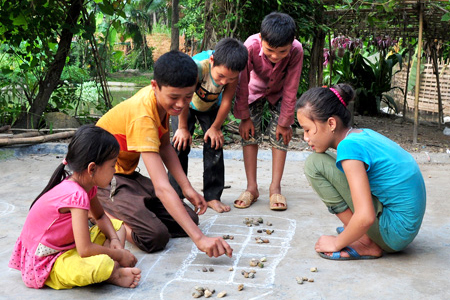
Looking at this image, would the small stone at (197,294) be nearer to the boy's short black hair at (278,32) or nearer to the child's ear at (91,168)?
the child's ear at (91,168)

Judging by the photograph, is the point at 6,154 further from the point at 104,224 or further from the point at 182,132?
the point at 104,224

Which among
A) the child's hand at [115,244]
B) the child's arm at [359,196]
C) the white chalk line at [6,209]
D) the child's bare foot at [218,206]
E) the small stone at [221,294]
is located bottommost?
the white chalk line at [6,209]

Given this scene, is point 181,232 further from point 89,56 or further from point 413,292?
point 89,56

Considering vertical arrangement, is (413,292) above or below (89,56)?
below

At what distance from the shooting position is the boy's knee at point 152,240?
259 centimetres

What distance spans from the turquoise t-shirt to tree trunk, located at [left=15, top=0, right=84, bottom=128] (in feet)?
13.9

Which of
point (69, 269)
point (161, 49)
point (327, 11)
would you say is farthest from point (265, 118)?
point (161, 49)

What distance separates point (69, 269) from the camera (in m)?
2.09

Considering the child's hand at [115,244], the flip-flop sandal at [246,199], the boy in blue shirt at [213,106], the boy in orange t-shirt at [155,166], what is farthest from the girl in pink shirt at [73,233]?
the flip-flop sandal at [246,199]

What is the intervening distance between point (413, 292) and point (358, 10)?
183 inches

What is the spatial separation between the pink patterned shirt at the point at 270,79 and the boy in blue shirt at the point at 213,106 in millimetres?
172

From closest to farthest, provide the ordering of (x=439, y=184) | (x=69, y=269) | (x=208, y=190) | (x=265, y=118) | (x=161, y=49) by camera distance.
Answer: (x=69, y=269) → (x=208, y=190) → (x=439, y=184) → (x=265, y=118) → (x=161, y=49)

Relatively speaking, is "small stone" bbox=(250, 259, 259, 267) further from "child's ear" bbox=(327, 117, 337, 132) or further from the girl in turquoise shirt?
"child's ear" bbox=(327, 117, 337, 132)

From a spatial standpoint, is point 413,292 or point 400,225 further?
point 400,225
